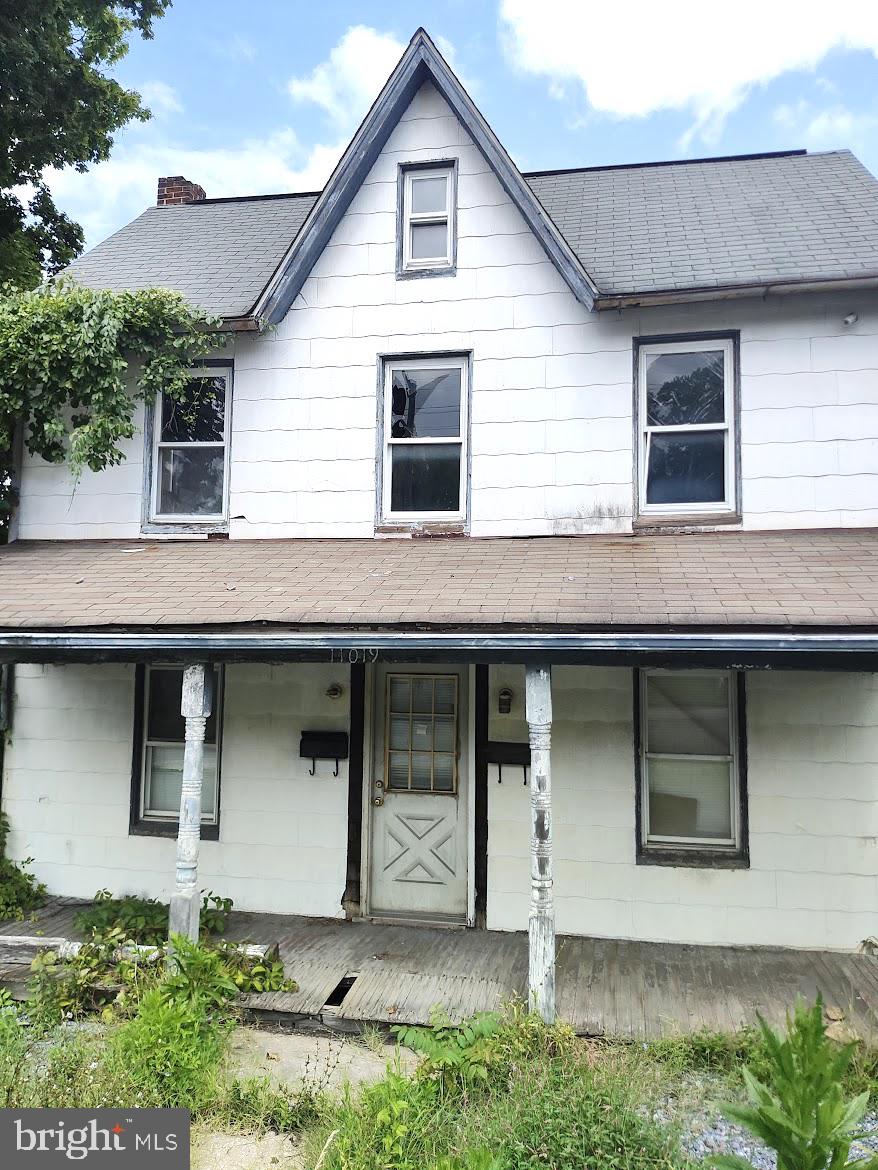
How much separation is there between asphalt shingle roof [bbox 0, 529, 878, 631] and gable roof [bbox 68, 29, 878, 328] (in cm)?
239

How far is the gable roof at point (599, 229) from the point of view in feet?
23.8

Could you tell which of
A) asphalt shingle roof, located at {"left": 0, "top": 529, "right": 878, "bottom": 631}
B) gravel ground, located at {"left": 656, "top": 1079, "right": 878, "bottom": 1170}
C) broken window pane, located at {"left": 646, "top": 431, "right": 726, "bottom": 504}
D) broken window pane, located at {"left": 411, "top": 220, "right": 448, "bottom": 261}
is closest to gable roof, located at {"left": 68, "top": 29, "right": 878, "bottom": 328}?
broken window pane, located at {"left": 411, "top": 220, "right": 448, "bottom": 261}

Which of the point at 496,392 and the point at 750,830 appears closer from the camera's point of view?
the point at 750,830

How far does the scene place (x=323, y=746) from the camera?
23.5 ft

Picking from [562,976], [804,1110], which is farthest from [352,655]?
[804,1110]

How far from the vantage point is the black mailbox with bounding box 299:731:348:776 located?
7.16m

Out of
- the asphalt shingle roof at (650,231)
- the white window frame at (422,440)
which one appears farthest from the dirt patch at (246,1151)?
the asphalt shingle roof at (650,231)

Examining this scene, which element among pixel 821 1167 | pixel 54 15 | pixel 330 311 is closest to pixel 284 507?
pixel 330 311

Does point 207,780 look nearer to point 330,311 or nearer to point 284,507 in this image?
point 284,507

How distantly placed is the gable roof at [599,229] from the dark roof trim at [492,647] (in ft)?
11.8

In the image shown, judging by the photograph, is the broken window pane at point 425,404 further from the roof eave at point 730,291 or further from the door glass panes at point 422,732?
the door glass panes at point 422,732

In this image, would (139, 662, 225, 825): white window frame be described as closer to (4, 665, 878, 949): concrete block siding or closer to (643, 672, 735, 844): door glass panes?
(4, 665, 878, 949): concrete block siding

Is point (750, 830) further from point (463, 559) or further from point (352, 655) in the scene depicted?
point (352, 655)

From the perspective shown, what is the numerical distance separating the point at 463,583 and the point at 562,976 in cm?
314
